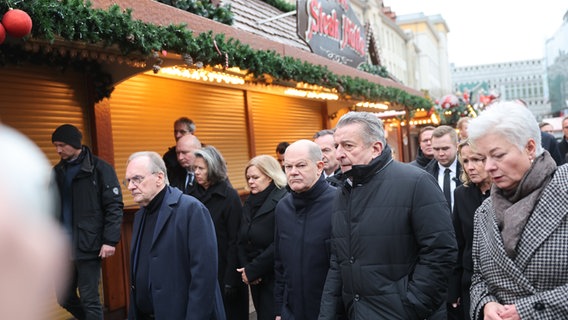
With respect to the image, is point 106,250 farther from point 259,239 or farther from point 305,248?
point 305,248

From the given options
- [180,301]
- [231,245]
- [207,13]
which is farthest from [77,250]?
[207,13]

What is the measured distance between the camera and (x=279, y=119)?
13.5 metres

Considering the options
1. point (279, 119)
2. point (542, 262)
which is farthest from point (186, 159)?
point (279, 119)

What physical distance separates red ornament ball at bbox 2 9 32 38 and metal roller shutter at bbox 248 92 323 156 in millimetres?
7656

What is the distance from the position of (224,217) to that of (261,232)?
1.94ft

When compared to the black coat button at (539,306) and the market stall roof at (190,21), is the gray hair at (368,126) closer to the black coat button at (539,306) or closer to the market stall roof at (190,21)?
the black coat button at (539,306)

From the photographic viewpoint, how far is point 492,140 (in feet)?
9.54

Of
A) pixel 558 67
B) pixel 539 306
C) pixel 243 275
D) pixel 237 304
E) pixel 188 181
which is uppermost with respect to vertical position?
pixel 558 67

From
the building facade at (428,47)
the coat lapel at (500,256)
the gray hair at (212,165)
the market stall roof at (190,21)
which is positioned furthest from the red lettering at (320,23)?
the building facade at (428,47)

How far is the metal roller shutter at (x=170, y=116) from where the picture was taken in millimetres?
8344

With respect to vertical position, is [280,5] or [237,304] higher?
[280,5]

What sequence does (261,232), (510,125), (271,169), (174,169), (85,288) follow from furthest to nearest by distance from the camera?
(174,169)
(85,288)
(271,169)
(261,232)
(510,125)

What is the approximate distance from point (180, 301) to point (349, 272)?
1.33 m

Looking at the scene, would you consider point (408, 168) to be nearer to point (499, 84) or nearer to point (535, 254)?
point (535, 254)
